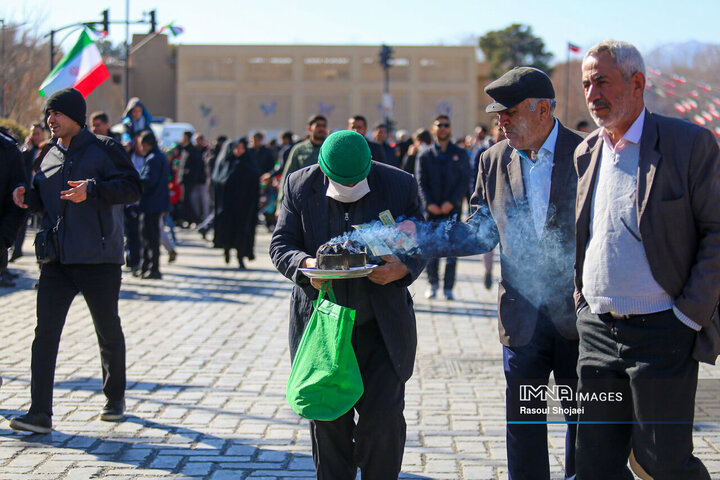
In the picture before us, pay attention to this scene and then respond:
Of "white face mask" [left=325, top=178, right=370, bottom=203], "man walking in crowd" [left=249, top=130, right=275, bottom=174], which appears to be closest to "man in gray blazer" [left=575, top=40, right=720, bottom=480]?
"white face mask" [left=325, top=178, right=370, bottom=203]

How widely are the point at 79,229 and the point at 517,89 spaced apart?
3.08 metres

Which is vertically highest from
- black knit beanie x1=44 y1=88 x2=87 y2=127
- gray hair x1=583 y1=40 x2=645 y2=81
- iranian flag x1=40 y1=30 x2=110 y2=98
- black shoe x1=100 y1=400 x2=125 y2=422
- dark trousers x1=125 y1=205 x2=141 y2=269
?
iranian flag x1=40 y1=30 x2=110 y2=98

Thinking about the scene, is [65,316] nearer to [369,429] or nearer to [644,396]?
[369,429]

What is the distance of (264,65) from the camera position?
77500mm

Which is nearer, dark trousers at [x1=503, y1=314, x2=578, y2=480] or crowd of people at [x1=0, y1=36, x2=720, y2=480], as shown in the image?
crowd of people at [x1=0, y1=36, x2=720, y2=480]

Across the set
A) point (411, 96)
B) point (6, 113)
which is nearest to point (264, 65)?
point (411, 96)

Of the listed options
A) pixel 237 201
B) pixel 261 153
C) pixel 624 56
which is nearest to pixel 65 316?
pixel 624 56

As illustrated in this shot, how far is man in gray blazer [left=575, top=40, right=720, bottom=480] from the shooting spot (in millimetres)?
3332

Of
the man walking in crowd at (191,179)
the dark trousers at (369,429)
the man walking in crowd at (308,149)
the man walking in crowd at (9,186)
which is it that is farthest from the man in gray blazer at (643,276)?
the man walking in crowd at (191,179)

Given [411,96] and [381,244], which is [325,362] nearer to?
[381,244]

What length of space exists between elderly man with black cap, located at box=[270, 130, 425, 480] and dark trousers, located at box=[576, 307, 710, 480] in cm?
84

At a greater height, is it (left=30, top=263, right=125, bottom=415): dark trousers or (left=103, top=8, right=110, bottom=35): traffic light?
(left=103, top=8, right=110, bottom=35): traffic light

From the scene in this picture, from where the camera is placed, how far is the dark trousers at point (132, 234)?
1264cm

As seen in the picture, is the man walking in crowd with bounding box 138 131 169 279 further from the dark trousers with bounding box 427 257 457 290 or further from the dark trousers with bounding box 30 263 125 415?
the dark trousers with bounding box 30 263 125 415
